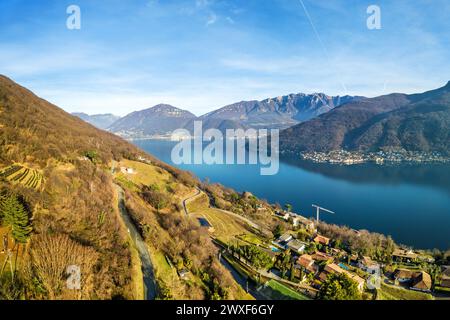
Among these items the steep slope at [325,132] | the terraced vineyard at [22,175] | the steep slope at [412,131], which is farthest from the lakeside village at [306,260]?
the steep slope at [325,132]

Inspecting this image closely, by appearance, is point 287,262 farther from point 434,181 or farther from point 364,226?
point 434,181

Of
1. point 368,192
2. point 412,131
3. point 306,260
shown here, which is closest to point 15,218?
point 306,260

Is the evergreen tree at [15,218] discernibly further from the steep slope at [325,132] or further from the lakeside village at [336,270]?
the steep slope at [325,132]

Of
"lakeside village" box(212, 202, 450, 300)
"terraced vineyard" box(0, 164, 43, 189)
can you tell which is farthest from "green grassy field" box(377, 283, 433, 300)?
"terraced vineyard" box(0, 164, 43, 189)

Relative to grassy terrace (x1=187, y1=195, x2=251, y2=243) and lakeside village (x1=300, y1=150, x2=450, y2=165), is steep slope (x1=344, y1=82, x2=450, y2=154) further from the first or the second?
grassy terrace (x1=187, y1=195, x2=251, y2=243)

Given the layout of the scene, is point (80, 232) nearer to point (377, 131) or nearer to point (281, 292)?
point (281, 292)
